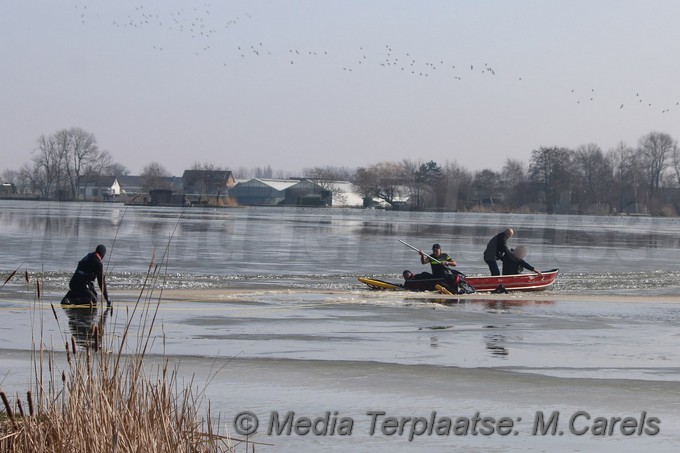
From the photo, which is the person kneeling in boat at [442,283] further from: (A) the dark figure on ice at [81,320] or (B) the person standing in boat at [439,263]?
(A) the dark figure on ice at [81,320]

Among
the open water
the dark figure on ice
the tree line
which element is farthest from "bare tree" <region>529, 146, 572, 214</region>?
the dark figure on ice

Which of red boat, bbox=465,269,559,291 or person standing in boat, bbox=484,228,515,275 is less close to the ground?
person standing in boat, bbox=484,228,515,275

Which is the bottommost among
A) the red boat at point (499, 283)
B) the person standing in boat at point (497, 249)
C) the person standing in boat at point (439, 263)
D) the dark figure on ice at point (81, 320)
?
the dark figure on ice at point (81, 320)

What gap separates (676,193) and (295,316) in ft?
598

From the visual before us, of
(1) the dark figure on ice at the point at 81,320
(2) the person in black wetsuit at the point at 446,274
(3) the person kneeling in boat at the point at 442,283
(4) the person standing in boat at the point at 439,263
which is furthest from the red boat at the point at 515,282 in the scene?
(1) the dark figure on ice at the point at 81,320

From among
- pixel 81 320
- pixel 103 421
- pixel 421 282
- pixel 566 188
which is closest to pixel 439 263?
pixel 421 282

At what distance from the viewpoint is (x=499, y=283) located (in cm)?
2944

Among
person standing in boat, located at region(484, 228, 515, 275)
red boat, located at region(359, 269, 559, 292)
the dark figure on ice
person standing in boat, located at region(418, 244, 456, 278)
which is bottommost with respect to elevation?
the dark figure on ice

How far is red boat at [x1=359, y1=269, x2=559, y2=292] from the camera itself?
28.3 m

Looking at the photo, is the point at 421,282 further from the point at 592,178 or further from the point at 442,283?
the point at 592,178

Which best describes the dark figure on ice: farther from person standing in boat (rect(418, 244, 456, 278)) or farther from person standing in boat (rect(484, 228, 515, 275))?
person standing in boat (rect(484, 228, 515, 275))

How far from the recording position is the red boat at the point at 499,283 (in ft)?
92.9

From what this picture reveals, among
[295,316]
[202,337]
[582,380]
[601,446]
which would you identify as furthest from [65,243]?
[601,446]

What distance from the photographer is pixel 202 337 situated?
17.6m
